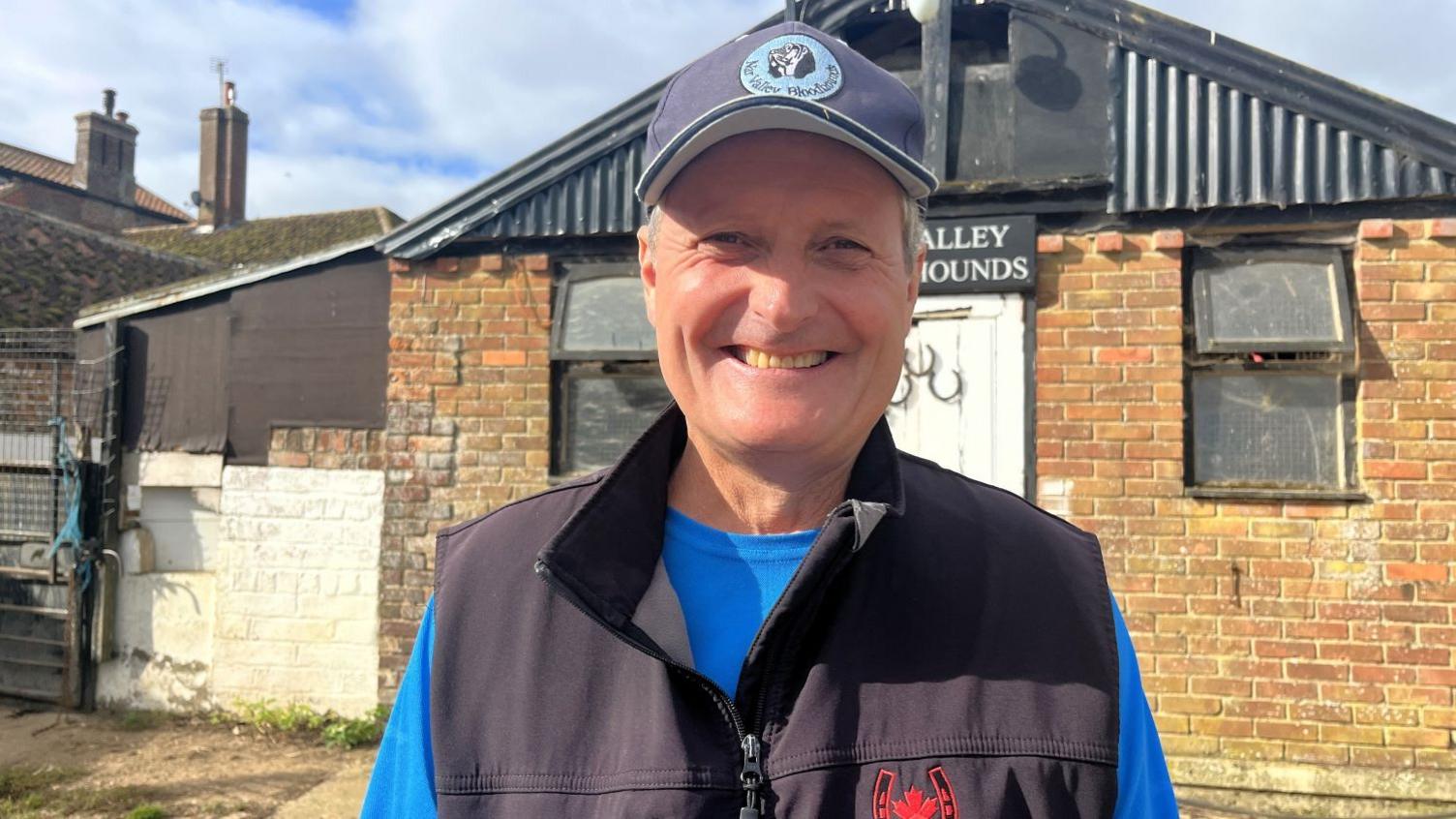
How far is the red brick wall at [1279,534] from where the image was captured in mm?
4359

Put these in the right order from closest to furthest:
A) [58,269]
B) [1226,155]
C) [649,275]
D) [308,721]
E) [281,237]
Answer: [649,275] < [1226,155] < [308,721] < [58,269] < [281,237]

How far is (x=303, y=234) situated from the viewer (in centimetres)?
1631

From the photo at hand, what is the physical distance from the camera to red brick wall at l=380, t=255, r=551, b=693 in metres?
5.41

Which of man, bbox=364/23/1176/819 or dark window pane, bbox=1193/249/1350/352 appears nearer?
man, bbox=364/23/1176/819

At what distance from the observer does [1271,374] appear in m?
4.57

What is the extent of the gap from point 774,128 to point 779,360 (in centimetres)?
34

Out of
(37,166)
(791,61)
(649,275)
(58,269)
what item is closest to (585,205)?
(649,275)

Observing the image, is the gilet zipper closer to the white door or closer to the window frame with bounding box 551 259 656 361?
the white door

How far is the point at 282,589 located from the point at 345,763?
3.96ft

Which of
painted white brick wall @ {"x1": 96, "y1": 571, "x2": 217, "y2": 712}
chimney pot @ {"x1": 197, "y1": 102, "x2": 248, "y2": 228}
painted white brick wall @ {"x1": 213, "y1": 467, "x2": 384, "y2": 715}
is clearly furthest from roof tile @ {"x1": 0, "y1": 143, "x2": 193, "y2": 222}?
painted white brick wall @ {"x1": 213, "y1": 467, "x2": 384, "y2": 715}

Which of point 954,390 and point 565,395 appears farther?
point 565,395

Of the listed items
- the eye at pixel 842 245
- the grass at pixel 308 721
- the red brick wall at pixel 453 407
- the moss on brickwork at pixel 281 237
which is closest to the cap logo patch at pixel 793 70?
the eye at pixel 842 245

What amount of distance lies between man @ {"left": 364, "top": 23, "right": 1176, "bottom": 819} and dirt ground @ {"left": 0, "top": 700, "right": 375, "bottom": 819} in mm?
3955

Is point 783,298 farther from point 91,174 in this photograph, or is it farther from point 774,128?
point 91,174
